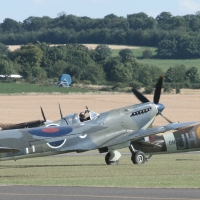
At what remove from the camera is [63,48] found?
436 ft

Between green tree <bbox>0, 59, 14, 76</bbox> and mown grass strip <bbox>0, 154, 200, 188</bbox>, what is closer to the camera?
mown grass strip <bbox>0, 154, 200, 188</bbox>

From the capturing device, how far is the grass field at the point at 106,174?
18297mm

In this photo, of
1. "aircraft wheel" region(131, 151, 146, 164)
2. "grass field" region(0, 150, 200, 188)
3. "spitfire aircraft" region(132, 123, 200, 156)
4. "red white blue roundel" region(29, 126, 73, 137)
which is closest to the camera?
"grass field" region(0, 150, 200, 188)

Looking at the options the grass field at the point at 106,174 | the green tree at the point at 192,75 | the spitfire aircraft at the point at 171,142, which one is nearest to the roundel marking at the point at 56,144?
the grass field at the point at 106,174

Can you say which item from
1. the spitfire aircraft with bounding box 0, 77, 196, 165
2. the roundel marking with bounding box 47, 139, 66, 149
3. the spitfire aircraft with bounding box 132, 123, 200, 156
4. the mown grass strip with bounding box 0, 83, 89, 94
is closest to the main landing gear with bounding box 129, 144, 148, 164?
the spitfire aircraft with bounding box 0, 77, 196, 165

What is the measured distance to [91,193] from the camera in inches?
626

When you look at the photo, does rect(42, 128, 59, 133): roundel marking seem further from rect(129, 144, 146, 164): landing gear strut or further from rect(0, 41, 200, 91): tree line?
rect(0, 41, 200, 91): tree line

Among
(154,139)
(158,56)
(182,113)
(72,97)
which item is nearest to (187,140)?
(154,139)

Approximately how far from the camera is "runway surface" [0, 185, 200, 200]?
15130mm

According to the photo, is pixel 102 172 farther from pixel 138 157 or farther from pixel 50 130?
pixel 138 157

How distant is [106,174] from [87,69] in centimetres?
9157

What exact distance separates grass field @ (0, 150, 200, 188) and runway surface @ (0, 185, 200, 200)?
105 cm

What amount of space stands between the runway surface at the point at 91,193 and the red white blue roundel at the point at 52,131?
265 inches

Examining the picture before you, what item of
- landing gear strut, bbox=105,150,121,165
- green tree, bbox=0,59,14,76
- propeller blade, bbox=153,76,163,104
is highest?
propeller blade, bbox=153,76,163,104
